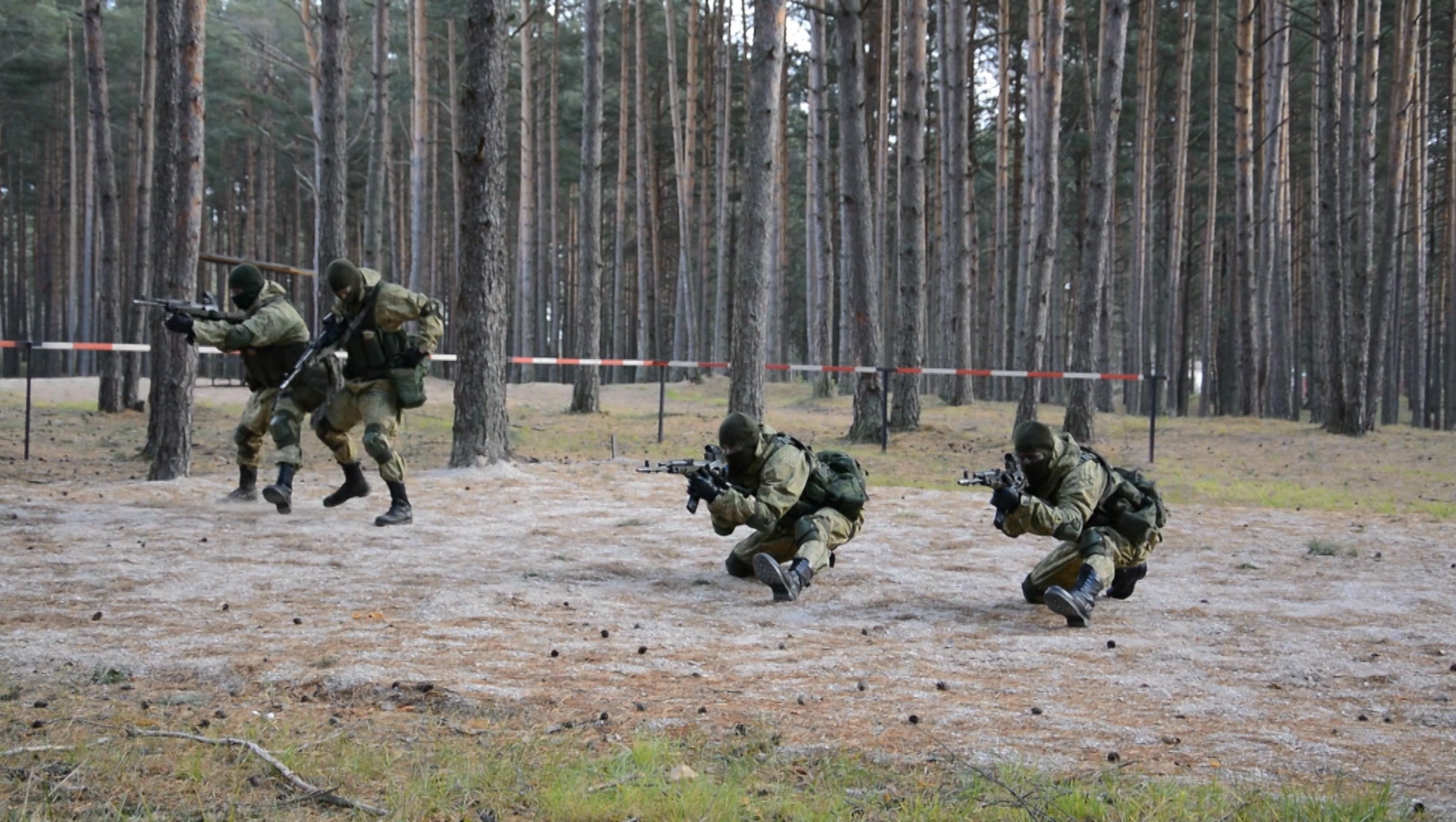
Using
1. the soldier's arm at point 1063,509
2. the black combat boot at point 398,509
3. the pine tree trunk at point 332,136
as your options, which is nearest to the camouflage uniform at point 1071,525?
the soldier's arm at point 1063,509

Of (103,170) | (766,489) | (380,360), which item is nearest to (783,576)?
(766,489)

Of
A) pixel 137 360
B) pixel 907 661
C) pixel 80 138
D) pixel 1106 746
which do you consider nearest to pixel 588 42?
pixel 137 360

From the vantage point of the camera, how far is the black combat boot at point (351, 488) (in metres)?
9.13

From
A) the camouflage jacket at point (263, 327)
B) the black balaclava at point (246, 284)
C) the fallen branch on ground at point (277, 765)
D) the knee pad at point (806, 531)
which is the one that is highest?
the black balaclava at point (246, 284)

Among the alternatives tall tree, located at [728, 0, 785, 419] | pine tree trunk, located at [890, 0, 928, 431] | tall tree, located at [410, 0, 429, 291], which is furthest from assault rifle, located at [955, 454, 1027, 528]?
tall tree, located at [410, 0, 429, 291]

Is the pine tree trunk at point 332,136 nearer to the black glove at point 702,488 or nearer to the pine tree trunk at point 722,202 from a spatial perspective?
the black glove at point 702,488

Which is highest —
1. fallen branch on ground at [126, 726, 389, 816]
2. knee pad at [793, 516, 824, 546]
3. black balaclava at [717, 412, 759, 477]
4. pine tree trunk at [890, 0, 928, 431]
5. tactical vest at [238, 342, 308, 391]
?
pine tree trunk at [890, 0, 928, 431]

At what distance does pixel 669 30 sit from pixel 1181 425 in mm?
16971

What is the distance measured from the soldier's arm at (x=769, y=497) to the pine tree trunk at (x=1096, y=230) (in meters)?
10.2

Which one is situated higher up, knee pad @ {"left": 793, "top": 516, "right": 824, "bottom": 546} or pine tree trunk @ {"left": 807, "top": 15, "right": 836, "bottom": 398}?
pine tree trunk @ {"left": 807, "top": 15, "right": 836, "bottom": 398}

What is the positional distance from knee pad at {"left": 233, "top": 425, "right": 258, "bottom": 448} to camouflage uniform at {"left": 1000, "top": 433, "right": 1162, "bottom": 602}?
19.2ft

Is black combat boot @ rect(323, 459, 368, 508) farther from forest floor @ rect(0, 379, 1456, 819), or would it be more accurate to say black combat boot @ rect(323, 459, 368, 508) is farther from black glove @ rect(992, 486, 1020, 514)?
black glove @ rect(992, 486, 1020, 514)

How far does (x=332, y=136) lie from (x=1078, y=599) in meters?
12.0

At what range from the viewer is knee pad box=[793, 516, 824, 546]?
273 inches
